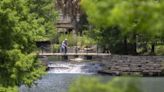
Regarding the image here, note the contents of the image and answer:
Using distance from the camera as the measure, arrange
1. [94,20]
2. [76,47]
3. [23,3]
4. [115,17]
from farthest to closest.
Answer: [76,47], [23,3], [94,20], [115,17]

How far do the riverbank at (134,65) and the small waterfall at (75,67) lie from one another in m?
0.80

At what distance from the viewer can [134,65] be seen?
38562 mm

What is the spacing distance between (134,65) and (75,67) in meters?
4.45

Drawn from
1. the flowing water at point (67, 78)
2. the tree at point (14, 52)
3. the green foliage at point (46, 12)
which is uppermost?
the green foliage at point (46, 12)

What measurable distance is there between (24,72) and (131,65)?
19919 mm

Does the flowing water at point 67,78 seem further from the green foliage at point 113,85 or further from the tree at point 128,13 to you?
the tree at point 128,13

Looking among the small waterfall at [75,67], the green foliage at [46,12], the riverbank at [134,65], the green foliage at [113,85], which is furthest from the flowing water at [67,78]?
the green foliage at [113,85]

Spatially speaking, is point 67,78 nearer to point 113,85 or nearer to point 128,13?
point 113,85

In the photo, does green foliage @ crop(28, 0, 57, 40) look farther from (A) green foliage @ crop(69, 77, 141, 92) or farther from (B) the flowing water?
(A) green foliage @ crop(69, 77, 141, 92)

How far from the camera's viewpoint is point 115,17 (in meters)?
4.12

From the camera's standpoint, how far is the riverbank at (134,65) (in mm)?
37906

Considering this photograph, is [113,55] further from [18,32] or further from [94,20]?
[94,20]

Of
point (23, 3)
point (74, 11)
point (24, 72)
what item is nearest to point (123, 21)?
point (24, 72)

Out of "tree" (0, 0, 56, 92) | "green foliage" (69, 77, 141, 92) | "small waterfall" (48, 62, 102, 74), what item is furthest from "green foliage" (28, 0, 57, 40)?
A: "green foliage" (69, 77, 141, 92)
